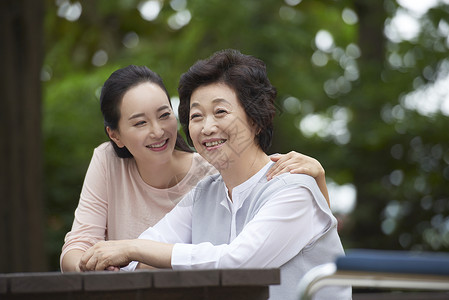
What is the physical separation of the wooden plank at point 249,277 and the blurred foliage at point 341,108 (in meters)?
5.47

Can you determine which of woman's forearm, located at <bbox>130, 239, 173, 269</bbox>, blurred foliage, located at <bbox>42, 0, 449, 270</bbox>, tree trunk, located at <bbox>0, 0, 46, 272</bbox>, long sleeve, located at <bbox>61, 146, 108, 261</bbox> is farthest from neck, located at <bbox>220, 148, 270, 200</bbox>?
blurred foliage, located at <bbox>42, 0, 449, 270</bbox>

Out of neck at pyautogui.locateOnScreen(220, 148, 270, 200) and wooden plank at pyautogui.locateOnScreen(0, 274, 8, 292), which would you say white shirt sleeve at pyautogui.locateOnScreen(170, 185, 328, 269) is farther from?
wooden plank at pyautogui.locateOnScreen(0, 274, 8, 292)

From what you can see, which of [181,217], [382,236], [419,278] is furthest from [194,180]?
[382,236]

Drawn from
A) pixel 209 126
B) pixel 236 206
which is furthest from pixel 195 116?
pixel 236 206

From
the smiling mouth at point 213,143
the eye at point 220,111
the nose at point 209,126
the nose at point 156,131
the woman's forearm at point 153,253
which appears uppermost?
the nose at point 156,131

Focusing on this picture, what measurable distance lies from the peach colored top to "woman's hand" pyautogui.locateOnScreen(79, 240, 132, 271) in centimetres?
71

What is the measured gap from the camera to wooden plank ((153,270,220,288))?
67.5 inches

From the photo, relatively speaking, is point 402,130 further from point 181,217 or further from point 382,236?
point 181,217

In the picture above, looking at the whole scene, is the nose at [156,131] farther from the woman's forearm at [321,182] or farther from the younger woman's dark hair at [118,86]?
the woman's forearm at [321,182]

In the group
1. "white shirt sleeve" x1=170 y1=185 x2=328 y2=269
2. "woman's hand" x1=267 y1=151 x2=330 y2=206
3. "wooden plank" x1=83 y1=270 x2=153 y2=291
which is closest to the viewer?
"wooden plank" x1=83 y1=270 x2=153 y2=291

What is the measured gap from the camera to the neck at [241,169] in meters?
2.38

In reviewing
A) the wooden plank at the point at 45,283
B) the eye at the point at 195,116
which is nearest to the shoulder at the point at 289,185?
the eye at the point at 195,116

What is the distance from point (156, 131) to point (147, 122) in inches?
2.3

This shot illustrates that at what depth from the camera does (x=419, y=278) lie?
1.51 m
